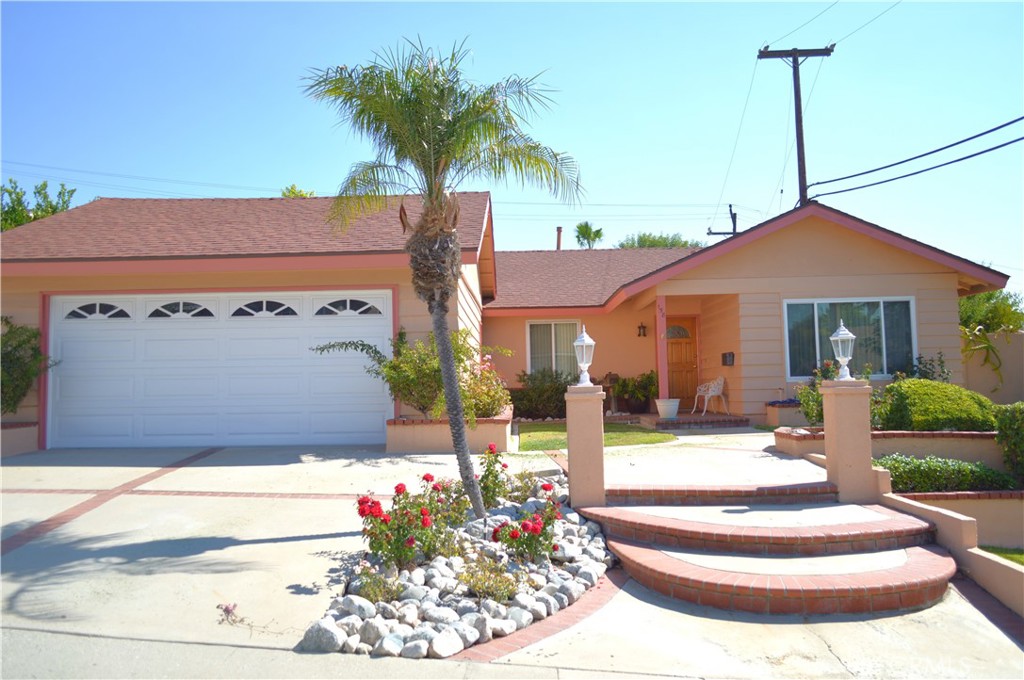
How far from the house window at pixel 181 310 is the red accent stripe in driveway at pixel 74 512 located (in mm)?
3209

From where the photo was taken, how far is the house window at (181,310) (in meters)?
12.1

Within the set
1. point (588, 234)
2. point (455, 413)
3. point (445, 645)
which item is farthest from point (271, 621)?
point (588, 234)

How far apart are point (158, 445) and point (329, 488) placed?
211 inches

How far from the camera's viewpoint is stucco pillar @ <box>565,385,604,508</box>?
23.4 feet

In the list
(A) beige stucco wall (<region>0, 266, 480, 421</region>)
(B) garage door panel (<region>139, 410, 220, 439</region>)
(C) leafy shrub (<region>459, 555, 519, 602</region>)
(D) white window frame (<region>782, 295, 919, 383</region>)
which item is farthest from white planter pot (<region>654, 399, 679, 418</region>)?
(C) leafy shrub (<region>459, 555, 519, 602</region>)

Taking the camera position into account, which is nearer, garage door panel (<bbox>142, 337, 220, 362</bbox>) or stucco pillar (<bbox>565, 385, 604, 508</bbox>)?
stucco pillar (<bbox>565, 385, 604, 508</bbox>)

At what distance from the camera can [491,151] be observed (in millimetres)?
7465

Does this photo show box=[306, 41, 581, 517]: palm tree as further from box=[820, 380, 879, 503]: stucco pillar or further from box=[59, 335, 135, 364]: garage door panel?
box=[59, 335, 135, 364]: garage door panel

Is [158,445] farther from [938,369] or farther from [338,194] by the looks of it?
[938,369]

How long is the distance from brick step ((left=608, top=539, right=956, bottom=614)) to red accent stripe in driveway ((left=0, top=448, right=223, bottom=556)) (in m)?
5.41

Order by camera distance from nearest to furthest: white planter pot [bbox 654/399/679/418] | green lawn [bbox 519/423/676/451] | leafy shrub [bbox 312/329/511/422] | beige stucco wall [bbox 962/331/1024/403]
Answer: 1. leafy shrub [bbox 312/329/511/422]
2. green lawn [bbox 519/423/676/451]
3. white planter pot [bbox 654/399/679/418]
4. beige stucco wall [bbox 962/331/1024/403]

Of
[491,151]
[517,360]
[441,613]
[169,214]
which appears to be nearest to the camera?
[441,613]

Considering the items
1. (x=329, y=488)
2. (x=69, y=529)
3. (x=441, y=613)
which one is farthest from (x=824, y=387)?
(x=69, y=529)

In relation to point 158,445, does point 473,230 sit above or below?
above
